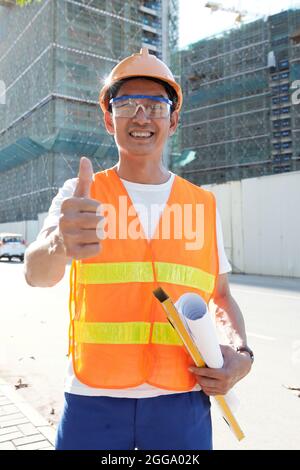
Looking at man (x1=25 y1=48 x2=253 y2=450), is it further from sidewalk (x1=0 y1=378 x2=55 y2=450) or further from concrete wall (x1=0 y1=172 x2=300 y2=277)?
concrete wall (x1=0 y1=172 x2=300 y2=277)

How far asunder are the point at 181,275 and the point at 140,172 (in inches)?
16.1

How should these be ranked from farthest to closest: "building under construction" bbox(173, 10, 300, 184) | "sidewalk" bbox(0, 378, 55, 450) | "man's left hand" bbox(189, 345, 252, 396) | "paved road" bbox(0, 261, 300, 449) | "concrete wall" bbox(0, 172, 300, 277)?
"building under construction" bbox(173, 10, 300, 184), "concrete wall" bbox(0, 172, 300, 277), "paved road" bbox(0, 261, 300, 449), "sidewalk" bbox(0, 378, 55, 450), "man's left hand" bbox(189, 345, 252, 396)

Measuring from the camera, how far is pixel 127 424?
1493 millimetres

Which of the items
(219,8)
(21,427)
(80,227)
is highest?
(219,8)

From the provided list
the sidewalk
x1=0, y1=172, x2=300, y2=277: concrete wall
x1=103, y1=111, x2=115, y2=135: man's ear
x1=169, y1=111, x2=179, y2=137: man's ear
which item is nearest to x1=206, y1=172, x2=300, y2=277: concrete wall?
x1=0, y1=172, x2=300, y2=277: concrete wall

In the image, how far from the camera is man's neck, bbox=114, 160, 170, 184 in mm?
1745

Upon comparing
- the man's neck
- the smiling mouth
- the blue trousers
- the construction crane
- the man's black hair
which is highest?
the construction crane

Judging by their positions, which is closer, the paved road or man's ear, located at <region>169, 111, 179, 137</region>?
man's ear, located at <region>169, 111, 179, 137</region>

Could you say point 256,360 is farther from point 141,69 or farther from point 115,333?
point 141,69

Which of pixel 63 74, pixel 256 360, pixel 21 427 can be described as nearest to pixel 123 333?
pixel 21 427

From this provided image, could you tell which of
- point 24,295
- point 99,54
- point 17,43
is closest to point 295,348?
point 24,295

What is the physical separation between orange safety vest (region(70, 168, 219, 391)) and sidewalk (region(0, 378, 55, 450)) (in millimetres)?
1761

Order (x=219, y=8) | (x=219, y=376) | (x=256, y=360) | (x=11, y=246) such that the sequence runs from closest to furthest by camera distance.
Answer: (x=219, y=376) < (x=256, y=360) < (x=11, y=246) < (x=219, y=8)

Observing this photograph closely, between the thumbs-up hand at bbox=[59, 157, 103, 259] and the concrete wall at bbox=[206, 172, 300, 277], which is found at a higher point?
the concrete wall at bbox=[206, 172, 300, 277]
